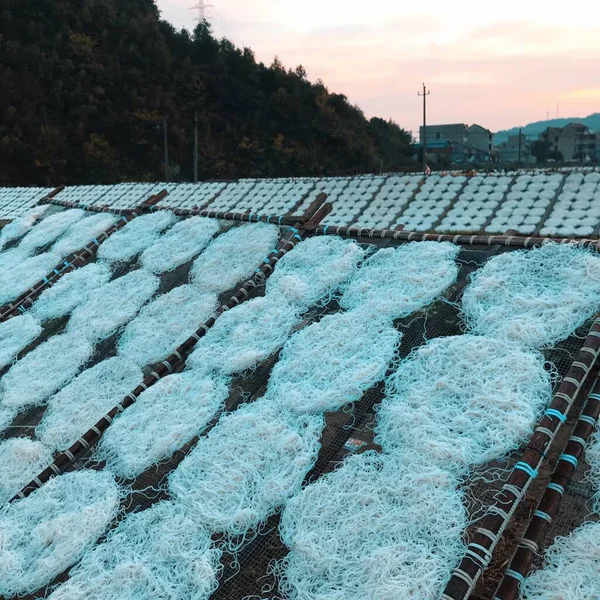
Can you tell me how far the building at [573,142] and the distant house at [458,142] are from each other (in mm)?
6920

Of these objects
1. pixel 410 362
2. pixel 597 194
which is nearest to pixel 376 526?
pixel 410 362

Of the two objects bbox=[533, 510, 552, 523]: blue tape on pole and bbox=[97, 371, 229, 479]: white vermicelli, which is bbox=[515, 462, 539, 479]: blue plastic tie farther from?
bbox=[97, 371, 229, 479]: white vermicelli

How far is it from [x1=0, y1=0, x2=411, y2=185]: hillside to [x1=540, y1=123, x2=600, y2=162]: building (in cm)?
2245

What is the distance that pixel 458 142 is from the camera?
173 feet

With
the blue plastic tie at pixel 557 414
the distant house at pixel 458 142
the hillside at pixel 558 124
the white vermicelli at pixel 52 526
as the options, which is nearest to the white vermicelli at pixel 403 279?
the blue plastic tie at pixel 557 414

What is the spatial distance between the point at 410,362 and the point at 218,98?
137 feet

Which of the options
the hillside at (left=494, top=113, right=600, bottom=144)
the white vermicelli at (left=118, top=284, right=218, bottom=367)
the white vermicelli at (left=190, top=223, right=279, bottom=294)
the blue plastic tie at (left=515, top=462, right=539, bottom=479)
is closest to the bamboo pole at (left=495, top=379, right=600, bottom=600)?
the blue plastic tie at (left=515, top=462, right=539, bottom=479)

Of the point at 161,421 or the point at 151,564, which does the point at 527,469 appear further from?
the point at 161,421

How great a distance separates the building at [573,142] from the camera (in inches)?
2277

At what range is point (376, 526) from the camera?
77.5 inches

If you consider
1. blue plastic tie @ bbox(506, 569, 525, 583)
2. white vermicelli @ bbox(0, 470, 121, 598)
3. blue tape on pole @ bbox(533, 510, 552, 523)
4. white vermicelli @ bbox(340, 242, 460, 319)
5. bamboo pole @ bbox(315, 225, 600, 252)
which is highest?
bamboo pole @ bbox(315, 225, 600, 252)

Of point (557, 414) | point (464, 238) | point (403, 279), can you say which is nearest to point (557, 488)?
point (557, 414)

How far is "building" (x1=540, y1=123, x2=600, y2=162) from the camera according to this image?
2277 inches

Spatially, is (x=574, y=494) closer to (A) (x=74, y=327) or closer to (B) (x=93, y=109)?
(A) (x=74, y=327)
